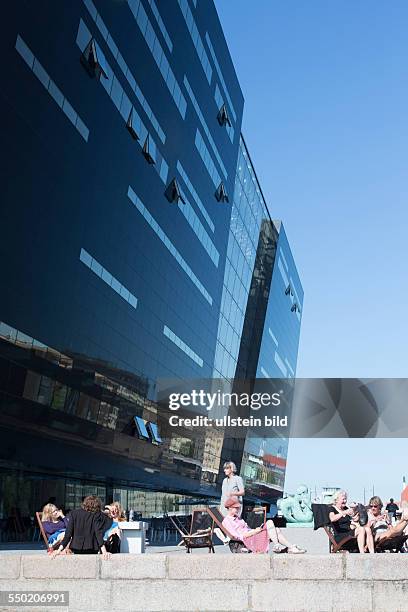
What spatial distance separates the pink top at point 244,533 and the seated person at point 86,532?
2506 mm

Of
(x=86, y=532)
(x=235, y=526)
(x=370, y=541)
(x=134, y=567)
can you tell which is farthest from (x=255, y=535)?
(x=86, y=532)

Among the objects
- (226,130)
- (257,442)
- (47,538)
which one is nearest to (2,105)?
(47,538)

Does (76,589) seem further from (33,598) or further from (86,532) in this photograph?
(86,532)

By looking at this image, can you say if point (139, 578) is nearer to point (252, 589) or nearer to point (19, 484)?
point (252, 589)

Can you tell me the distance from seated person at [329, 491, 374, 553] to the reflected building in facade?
21.5 metres

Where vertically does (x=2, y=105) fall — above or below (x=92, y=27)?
below

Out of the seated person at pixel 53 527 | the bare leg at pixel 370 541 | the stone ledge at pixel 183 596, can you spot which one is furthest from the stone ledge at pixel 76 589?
the bare leg at pixel 370 541

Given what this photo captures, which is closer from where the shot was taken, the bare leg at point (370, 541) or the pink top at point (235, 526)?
the bare leg at point (370, 541)

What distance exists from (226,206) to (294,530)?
43631mm

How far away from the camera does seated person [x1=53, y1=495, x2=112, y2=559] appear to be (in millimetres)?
11062

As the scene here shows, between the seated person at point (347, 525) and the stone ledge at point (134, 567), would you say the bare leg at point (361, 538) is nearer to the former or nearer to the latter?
the seated person at point (347, 525)

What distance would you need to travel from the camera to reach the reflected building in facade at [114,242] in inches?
1326

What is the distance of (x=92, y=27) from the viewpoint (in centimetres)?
3959

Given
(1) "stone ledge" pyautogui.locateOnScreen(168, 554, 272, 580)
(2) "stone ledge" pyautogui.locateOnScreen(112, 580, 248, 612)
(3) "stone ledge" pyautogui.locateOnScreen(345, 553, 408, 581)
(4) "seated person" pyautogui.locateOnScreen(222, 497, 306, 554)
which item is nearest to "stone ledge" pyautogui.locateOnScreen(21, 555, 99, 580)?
(2) "stone ledge" pyautogui.locateOnScreen(112, 580, 248, 612)
